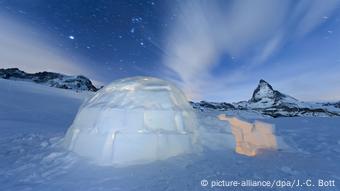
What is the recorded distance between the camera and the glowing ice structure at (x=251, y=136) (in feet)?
20.6

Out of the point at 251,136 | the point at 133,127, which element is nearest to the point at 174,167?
the point at 133,127

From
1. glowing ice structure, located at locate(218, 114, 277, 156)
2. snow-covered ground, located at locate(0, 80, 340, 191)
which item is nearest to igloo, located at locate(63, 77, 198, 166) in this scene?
snow-covered ground, located at locate(0, 80, 340, 191)

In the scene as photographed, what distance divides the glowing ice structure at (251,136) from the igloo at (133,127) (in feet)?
3.71

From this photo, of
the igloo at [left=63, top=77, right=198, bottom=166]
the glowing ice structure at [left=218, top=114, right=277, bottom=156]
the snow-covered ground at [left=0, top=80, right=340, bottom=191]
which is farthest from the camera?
the glowing ice structure at [left=218, top=114, right=277, bottom=156]

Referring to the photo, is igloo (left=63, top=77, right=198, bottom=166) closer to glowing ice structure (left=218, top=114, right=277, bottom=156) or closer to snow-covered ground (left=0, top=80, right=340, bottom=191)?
snow-covered ground (left=0, top=80, right=340, bottom=191)

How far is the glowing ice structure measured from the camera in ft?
20.6

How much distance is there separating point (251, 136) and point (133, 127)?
9.89ft

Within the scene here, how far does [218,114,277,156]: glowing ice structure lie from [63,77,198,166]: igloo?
3.71 ft

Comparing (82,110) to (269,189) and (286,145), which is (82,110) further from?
(286,145)

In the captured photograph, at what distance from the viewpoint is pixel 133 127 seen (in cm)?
543

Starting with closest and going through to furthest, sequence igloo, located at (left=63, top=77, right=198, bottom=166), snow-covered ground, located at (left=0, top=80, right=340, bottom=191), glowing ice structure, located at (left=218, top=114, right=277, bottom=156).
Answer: snow-covered ground, located at (left=0, top=80, right=340, bottom=191) → igloo, located at (left=63, top=77, right=198, bottom=166) → glowing ice structure, located at (left=218, top=114, right=277, bottom=156)

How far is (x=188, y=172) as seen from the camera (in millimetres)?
4602

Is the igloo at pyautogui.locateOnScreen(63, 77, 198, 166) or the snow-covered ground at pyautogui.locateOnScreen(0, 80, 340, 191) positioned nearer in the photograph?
Result: the snow-covered ground at pyautogui.locateOnScreen(0, 80, 340, 191)

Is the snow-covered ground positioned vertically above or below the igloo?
below
